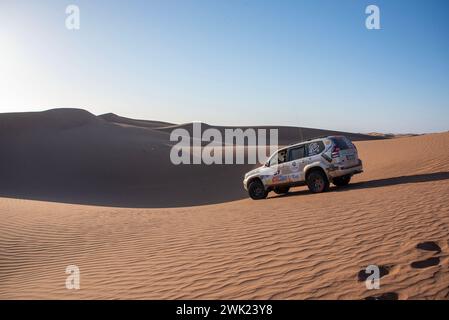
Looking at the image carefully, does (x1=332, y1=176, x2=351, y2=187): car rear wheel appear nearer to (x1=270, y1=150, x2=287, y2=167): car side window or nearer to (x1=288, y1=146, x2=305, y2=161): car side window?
(x1=288, y1=146, x2=305, y2=161): car side window

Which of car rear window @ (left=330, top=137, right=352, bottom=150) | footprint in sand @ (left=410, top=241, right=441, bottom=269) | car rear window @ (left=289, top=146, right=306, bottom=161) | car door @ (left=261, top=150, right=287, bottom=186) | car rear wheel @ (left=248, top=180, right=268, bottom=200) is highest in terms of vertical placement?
car rear window @ (left=330, top=137, right=352, bottom=150)

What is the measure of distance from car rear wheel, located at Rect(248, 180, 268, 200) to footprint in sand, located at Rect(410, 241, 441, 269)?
8.30m

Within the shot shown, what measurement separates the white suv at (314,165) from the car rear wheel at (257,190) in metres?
0.22

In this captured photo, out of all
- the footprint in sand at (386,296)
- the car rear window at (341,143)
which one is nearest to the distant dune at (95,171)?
the car rear window at (341,143)

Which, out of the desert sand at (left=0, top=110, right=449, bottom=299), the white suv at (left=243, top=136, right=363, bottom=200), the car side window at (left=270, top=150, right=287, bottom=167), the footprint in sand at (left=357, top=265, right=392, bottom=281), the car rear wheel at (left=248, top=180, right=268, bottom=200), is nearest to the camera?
the footprint in sand at (left=357, top=265, right=392, bottom=281)

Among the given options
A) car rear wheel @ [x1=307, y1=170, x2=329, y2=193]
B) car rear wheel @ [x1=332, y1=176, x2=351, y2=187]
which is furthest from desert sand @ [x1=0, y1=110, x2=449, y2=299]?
car rear wheel @ [x1=332, y1=176, x2=351, y2=187]

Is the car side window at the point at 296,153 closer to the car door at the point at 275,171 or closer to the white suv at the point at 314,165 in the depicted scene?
the white suv at the point at 314,165

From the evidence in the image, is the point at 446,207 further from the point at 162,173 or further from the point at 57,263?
the point at 162,173

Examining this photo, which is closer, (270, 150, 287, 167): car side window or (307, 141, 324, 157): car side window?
(307, 141, 324, 157): car side window

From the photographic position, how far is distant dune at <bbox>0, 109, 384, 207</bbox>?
24.5 metres

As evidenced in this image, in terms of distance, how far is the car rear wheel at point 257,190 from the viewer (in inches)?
564

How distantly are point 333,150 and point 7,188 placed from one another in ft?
77.9

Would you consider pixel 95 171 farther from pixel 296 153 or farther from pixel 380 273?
pixel 380 273
